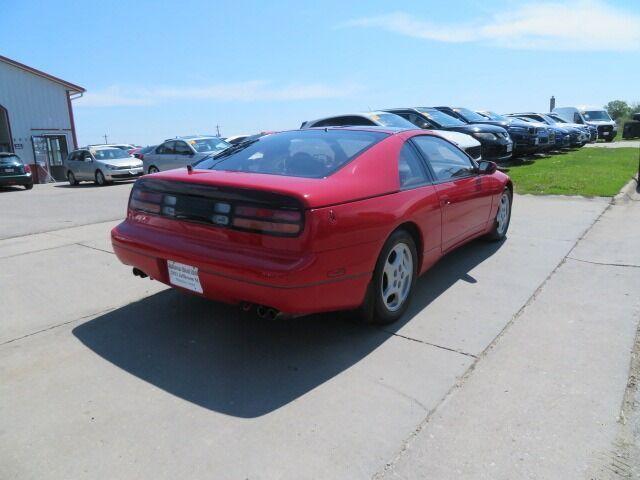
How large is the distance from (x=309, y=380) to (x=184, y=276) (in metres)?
1.04

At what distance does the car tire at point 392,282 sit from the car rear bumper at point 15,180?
60.4ft

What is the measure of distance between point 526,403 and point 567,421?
0.71 feet

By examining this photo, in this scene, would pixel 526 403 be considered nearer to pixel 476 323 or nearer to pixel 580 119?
pixel 476 323

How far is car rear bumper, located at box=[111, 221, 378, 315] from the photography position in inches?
112

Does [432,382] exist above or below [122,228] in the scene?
below

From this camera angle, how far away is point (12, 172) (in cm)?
1805

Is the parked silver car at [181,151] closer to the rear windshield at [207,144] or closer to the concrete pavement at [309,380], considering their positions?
the rear windshield at [207,144]

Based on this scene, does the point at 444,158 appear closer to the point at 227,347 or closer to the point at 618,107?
the point at 227,347

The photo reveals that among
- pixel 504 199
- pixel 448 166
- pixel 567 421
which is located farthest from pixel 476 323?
pixel 504 199

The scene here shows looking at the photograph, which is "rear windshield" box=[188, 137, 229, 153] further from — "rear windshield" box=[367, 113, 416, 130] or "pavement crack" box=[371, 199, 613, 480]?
"pavement crack" box=[371, 199, 613, 480]

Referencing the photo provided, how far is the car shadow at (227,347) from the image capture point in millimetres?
2852

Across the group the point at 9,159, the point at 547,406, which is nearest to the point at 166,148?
the point at 9,159

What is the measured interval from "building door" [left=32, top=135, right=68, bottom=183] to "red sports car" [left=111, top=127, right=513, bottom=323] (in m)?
24.7

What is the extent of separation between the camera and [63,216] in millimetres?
9156
